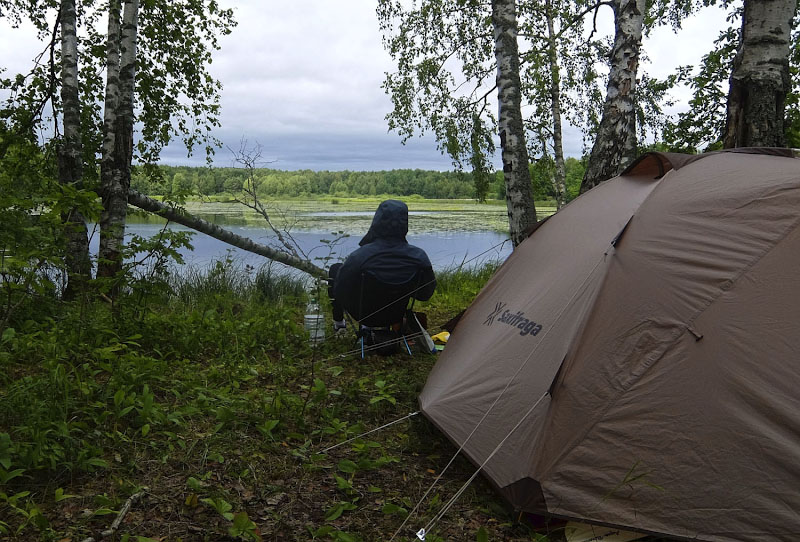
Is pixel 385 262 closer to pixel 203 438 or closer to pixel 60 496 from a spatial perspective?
pixel 203 438

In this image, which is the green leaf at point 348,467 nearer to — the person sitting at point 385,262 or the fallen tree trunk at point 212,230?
the person sitting at point 385,262

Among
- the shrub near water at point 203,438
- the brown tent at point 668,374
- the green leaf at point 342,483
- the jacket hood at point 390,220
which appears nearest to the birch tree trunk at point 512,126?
the jacket hood at point 390,220

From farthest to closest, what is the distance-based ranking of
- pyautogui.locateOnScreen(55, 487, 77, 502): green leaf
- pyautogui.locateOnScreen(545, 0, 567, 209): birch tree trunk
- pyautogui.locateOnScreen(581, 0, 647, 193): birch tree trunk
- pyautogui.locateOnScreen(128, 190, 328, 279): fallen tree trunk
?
pyautogui.locateOnScreen(545, 0, 567, 209): birch tree trunk
pyautogui.locateOnScreen(128, 190, 328, 279): fallen tree trunk
pyautogui.locateOnScreen(581, 0, 647, 193): birch tree trunk
pyautogui.locateOnScreen(55, 487, 77, 502): green leaf

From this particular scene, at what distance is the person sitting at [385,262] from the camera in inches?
187

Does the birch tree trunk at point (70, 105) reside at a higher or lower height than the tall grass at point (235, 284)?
higher

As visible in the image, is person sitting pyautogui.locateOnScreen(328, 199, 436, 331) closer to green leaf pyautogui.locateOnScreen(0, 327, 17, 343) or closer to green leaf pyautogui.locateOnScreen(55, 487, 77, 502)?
green leaf pyautogui.locateOnScreen(0, 327, 17, 343)

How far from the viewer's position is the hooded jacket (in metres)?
4.75

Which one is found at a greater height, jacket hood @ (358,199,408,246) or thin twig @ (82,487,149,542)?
jacket hood @ (358,199,408,246)

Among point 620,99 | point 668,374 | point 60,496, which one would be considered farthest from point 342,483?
point 620,99

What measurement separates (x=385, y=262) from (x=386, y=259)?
3 cm

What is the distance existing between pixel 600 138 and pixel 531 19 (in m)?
7.97

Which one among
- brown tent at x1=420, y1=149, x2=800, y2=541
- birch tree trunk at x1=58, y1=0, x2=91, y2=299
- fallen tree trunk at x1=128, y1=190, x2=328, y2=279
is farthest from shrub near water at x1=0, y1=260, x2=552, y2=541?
fallen tree trunk at x1=128, y1=190, x2=328, y2=279

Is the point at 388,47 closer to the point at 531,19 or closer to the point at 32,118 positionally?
the point at 531,19

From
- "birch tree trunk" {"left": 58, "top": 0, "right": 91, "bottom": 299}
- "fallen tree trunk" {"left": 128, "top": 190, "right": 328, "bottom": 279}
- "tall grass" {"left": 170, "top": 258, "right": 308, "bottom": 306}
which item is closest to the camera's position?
"birch tree trunk" {"left": 58, "top": 0, "right": 91, "bottom": 299}
